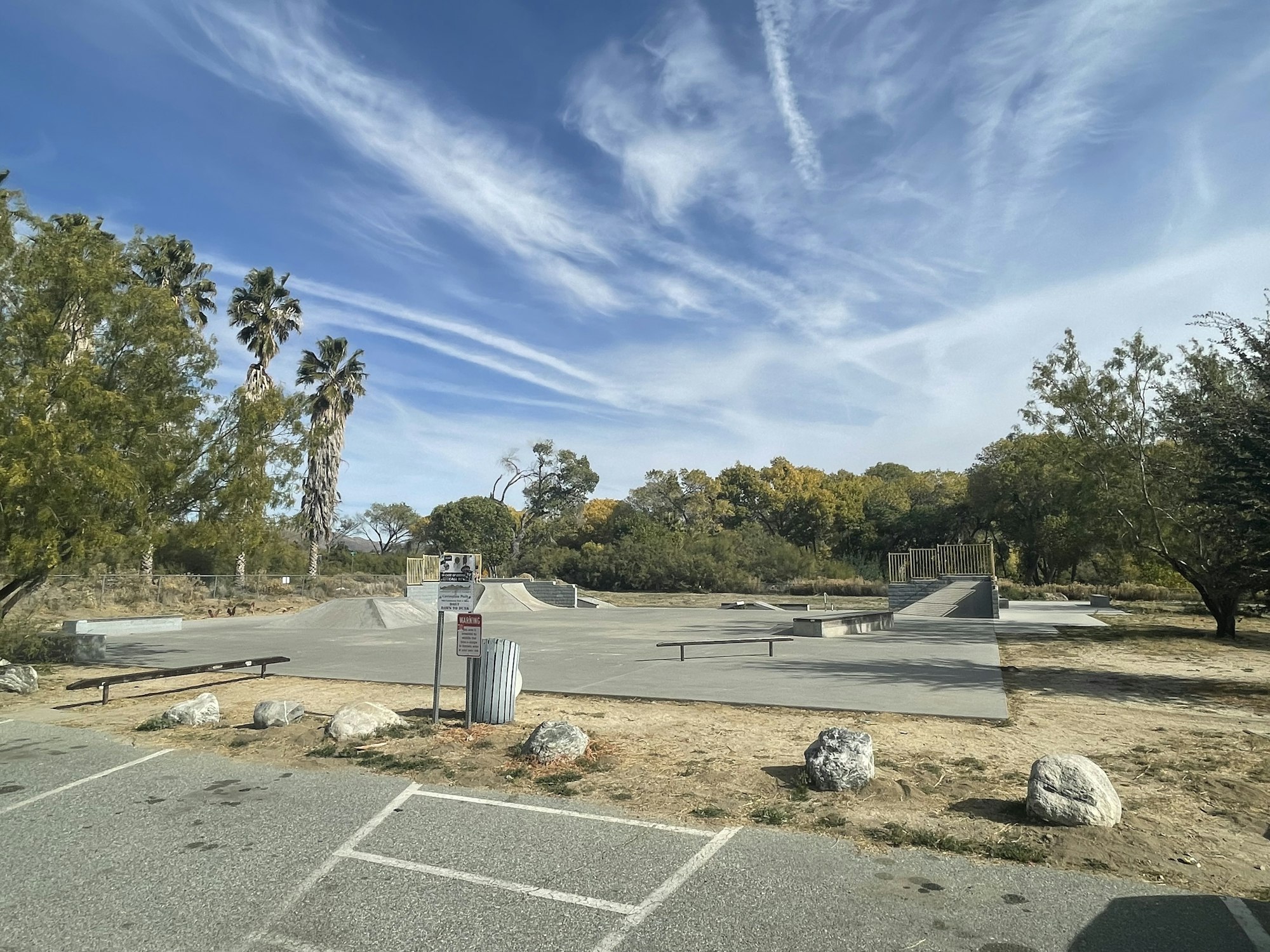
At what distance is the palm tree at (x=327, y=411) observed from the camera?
39.6m

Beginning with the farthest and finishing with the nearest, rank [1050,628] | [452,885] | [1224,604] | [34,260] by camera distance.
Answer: [1050,628]
[1224,604]
[34,260]
[452,885]

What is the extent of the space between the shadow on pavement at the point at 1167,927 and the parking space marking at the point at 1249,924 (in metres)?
0.02

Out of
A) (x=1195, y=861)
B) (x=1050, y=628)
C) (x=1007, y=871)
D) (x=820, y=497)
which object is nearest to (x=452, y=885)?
(x=1007, y=871)

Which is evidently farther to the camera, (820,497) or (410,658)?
(820,497)

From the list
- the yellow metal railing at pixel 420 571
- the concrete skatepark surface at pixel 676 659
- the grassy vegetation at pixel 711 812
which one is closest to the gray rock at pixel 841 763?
the grassy vegetation at pixel 711 812

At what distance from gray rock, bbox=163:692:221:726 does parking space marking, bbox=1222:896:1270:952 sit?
29.4ft

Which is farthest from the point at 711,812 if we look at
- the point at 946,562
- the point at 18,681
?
the point at 946,562

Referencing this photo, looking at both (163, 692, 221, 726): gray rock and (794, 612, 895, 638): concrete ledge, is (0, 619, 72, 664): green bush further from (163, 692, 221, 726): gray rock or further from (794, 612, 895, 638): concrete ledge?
(794, 612, 895, 638): concrete ledge

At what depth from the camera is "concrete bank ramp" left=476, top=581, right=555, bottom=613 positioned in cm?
3184

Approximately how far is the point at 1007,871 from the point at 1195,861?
3.56 feet

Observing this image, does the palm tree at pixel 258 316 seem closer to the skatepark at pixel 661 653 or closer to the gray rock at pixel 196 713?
the skatepark at pixel 661 653

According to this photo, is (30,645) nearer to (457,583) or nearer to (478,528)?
(457,583)

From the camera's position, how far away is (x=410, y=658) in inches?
604

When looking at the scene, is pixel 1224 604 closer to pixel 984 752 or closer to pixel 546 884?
pixel 984 752
